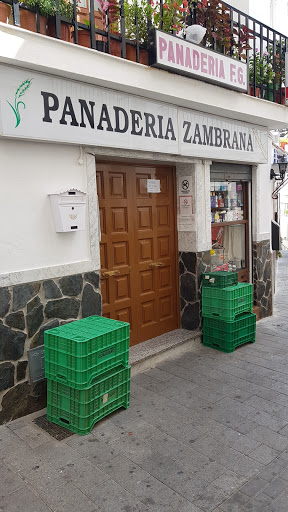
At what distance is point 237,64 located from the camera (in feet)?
18.8

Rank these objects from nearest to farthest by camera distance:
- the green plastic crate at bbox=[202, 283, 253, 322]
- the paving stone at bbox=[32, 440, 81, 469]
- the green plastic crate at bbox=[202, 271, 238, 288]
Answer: the paving stone at bbox=[32, 440, 81, 469] → the green plastic crate at bbox=[202, 283, 253, 322] → the green plastic crate at bbox=[202, 271, 238, 288]

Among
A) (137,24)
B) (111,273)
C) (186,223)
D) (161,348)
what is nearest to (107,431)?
(161,348)

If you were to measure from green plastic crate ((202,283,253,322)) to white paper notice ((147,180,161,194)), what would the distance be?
5.27 ft

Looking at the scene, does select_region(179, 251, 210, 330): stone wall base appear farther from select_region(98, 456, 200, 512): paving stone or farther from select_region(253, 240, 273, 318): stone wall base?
select_region(98, 456, 200, 512): paving stone

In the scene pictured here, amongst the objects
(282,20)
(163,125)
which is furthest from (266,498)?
(282,20)

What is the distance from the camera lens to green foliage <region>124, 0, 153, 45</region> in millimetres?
4902

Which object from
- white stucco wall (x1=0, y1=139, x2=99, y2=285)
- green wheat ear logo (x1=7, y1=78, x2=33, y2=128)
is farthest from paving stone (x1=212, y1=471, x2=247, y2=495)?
green wheat ear logo (x1=7, y1=78, x2=33, y2=128)

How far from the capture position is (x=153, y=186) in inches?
231

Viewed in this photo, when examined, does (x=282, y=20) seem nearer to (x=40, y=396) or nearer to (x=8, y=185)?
(x=8, y=185)

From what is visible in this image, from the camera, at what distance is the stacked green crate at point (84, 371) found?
3.68 m

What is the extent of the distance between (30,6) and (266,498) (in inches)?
184

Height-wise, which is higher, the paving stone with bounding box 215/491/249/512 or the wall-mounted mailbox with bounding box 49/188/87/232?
the wall-mounted mailbox with bounding box 49/188/87/232

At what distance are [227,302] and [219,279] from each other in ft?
1.19

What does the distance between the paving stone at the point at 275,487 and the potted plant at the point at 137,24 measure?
457cm
